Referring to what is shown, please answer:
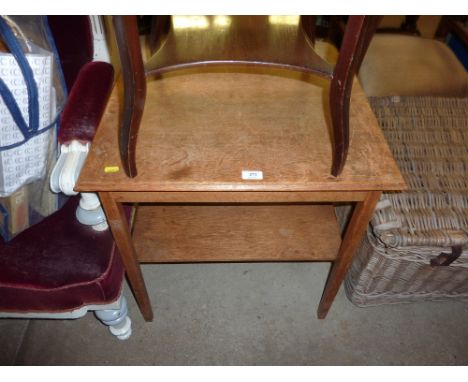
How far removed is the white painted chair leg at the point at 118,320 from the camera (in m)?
0.88

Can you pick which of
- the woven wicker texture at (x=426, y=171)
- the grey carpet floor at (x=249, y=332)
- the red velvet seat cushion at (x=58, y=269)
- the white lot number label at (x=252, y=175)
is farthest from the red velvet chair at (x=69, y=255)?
the woven wicker texture at (x=426, y=171)

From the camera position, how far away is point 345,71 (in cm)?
48

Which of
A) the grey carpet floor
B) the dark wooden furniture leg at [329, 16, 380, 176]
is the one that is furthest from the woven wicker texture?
the grey carpet floor

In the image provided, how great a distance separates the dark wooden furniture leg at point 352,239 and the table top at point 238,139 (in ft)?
0.23

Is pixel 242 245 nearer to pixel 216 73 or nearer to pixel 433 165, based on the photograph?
pixel 216 73

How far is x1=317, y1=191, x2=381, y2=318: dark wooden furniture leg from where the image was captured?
2.17 feet

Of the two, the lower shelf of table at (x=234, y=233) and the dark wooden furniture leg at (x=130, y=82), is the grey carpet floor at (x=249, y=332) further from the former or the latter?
the dark wooden furniture leg at (x=130, y=82)

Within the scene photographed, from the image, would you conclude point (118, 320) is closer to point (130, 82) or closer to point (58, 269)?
point (58, 269)

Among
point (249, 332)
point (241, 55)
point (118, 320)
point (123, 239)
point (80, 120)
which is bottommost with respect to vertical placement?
point (249, 332)

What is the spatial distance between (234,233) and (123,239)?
0.30 meters

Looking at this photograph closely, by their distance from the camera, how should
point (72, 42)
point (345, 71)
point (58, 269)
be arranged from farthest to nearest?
point (72, 42)
point (58, 269)
point (345, 71)

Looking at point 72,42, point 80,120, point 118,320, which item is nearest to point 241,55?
point 80,120

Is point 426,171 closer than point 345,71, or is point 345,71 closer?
point 345,71

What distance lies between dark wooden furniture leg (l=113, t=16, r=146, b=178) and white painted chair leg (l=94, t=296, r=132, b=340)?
464mm
